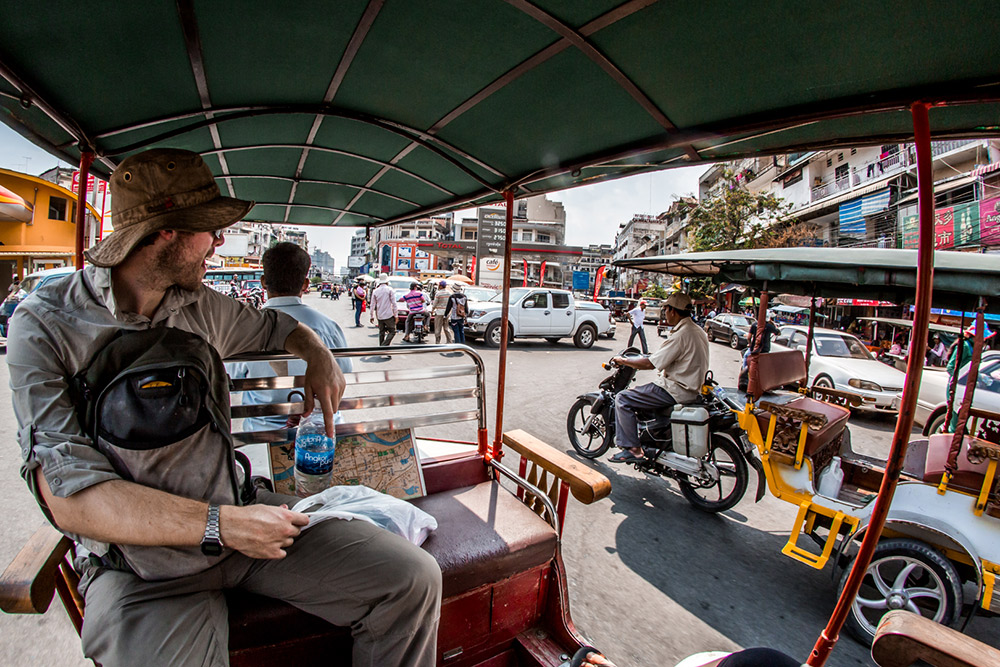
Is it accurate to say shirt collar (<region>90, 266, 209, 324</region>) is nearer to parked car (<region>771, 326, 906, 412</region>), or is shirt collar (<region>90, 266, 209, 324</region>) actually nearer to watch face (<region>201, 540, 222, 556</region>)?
watch face (<region>201, 540, 222, 556</region>)

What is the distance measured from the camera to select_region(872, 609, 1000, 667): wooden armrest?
119cm

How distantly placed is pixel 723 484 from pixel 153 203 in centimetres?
489

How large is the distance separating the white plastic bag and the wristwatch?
37 cm

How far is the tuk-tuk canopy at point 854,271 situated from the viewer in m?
2.89

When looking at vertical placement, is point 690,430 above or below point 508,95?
below

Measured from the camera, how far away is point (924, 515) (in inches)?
105

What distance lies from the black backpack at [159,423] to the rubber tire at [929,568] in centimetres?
309

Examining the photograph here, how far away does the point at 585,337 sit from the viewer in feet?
48.8

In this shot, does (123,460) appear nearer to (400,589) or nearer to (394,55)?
(400,589)

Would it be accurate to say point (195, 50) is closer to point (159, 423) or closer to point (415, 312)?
point (159, 423)

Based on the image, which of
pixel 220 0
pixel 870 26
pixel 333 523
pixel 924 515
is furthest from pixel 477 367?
pixel 924 515

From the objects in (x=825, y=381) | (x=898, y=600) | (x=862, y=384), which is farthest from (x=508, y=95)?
(x=862, y=384)

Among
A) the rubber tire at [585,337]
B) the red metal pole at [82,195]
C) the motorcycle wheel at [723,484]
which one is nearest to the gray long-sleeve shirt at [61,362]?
the red metal pole at [82,195]

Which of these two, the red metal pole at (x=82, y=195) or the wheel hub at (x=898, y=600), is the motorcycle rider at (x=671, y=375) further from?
the red metal pole at (x=82, y=195)
